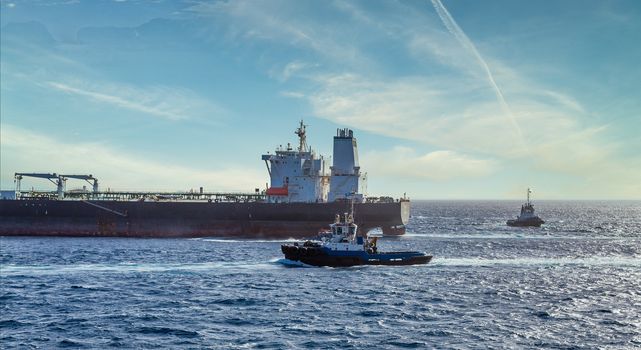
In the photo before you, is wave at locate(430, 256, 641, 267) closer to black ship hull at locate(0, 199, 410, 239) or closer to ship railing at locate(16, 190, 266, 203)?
black ship hull at locate(0, 199, 410, 239)

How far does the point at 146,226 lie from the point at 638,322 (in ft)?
214

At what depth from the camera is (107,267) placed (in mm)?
51406

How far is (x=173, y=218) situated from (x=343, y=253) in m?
37.2

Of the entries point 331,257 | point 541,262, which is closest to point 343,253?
point 331,257

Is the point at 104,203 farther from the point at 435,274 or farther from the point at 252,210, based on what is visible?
the point at 435,274

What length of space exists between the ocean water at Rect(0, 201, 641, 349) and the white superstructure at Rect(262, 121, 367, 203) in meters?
27.1

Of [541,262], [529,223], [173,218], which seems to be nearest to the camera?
[541,262]

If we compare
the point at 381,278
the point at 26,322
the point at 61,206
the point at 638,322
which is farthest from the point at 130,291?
the point at 61,206

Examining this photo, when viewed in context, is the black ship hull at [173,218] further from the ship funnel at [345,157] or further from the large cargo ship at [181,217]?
the ship funnel at [345,157]

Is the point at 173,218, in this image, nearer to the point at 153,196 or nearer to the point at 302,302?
the point at 153,196

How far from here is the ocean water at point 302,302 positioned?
2908cm

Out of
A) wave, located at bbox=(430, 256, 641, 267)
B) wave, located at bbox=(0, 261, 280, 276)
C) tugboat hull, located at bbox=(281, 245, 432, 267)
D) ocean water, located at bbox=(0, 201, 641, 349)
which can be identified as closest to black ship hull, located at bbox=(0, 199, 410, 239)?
ocean water, located at bbox=(0, 201, 641, 349)

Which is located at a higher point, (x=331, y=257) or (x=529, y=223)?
(x=529, y=223)

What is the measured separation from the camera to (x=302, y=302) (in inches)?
1471
